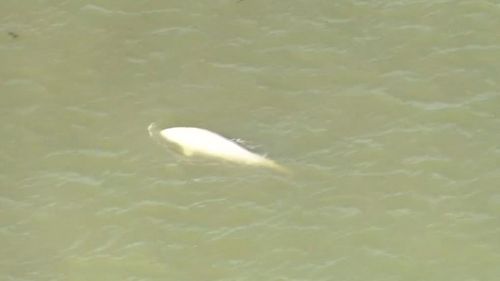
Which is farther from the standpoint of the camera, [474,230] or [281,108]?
[281,108]

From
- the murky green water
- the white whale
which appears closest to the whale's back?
the white whale

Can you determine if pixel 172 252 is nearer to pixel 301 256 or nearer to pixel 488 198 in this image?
pixel 301 256

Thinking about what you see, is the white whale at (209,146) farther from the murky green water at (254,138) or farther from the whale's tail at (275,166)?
the murky green water at (254,138)

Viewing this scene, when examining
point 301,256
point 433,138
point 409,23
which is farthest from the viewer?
point 409,23

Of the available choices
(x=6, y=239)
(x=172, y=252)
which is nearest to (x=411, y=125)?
(x=172, y=252)

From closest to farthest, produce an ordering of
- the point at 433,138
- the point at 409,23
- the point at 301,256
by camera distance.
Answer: the point at 301,256
the point at 433,138
the point at 409,23

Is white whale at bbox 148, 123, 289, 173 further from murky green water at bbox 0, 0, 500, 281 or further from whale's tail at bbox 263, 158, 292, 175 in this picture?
murky green water at bbox 0, 0, 500, 281

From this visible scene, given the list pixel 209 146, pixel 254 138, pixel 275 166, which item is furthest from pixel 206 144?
pixel 275 166

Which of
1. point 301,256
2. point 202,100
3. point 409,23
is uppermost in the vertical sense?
point 409,23
